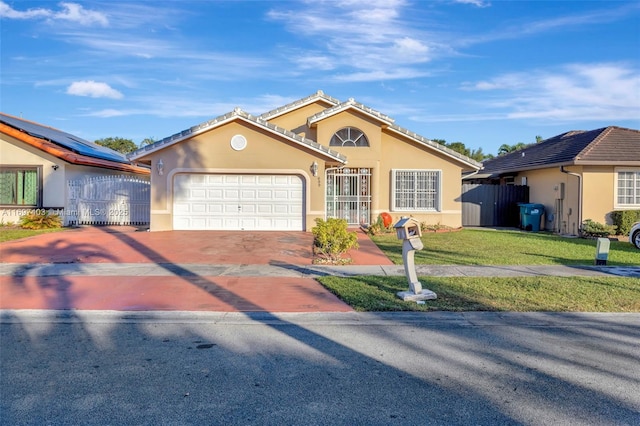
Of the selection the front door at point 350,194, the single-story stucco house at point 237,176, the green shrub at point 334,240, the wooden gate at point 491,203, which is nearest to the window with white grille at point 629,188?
the wooden gate at point 491,203

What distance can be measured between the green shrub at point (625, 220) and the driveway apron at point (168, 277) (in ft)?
31.6

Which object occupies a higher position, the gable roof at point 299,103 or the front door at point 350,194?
the gable roof at point 299,103

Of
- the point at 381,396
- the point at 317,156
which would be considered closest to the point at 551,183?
the point at 317,156

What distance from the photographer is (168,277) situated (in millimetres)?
10242

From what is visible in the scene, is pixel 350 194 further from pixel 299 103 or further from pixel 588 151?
pixel 588 151

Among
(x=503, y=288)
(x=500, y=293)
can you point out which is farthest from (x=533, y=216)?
(x=500, y=293)

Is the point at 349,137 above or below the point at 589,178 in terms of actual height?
above

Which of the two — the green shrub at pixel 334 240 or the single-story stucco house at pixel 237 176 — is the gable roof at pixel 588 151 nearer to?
the single-story stucco house at pixel 237 176

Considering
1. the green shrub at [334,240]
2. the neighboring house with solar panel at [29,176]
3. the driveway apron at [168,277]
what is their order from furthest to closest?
the neighboring house with solar panel at [29,176]
the green shrub at [334,240]
the driveway apron at [168,277]

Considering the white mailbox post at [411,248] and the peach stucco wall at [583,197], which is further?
the peach stucco wall at [583,197]

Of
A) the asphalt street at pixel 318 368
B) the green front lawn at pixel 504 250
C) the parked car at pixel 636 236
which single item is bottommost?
the asphalt street at pixel 318 368

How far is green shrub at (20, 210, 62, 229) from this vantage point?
1909 cm

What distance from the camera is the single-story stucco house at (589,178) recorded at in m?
18.7

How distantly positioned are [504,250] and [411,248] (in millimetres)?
7163
